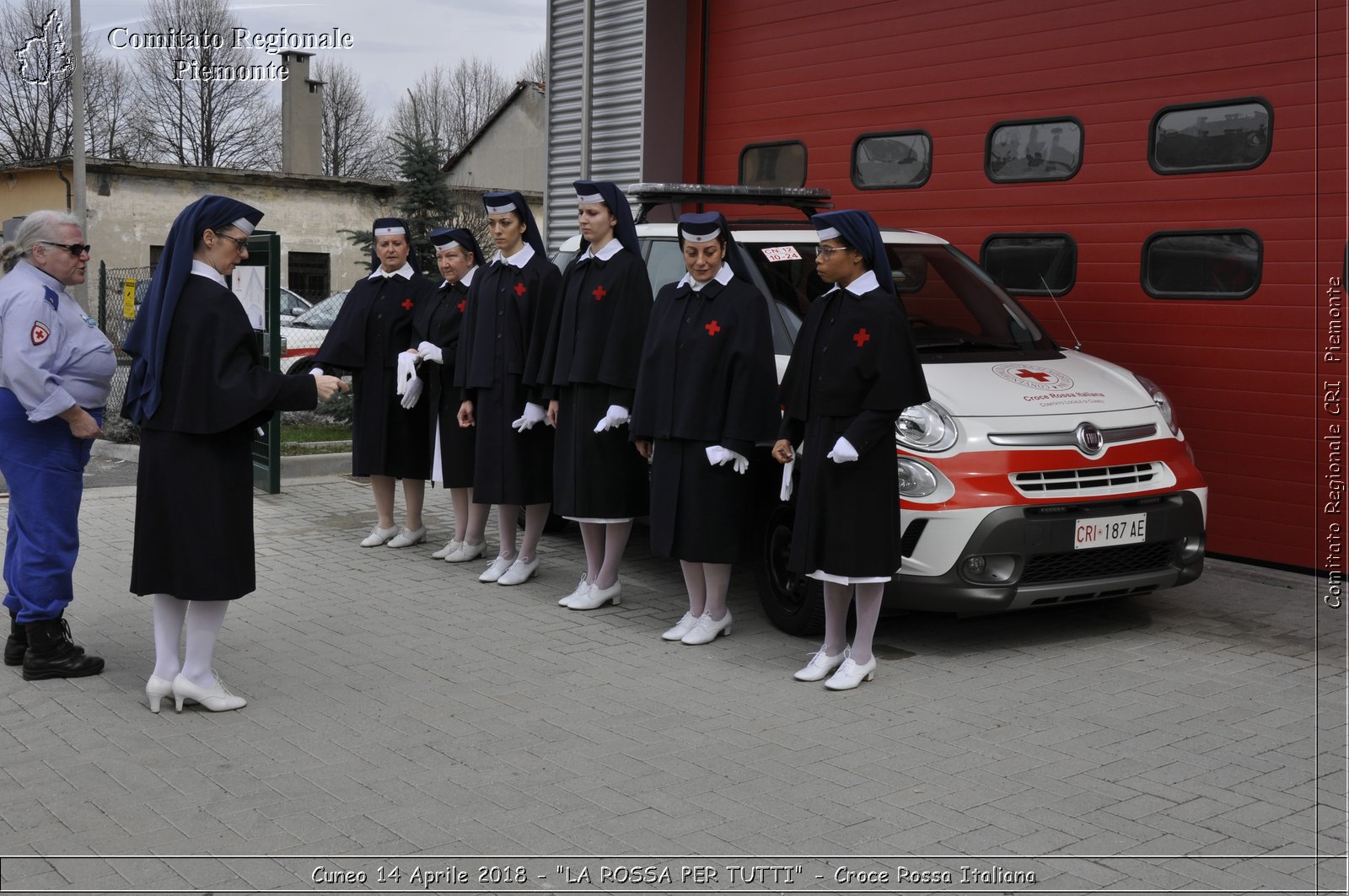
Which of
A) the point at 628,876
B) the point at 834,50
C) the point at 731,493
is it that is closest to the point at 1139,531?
the point at 731,493

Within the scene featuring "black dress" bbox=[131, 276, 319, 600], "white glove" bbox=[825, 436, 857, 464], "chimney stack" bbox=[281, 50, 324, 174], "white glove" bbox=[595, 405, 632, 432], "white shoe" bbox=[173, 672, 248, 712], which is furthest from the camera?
"chimney stack" bbox=[281, 50, 324, 174]

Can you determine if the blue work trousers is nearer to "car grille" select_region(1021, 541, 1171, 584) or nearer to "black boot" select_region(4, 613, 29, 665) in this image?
"black boot" select_region(4, 613, 29, 665)

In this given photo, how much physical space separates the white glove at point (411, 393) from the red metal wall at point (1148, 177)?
3796mm

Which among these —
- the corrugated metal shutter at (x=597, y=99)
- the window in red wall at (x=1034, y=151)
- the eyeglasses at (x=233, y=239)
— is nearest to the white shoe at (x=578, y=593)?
the eyeglasses at (x=233, y=239)

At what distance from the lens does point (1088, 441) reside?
21.9 ft

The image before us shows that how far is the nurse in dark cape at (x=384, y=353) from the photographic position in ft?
29.6

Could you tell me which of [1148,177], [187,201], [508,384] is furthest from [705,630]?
[187,201]

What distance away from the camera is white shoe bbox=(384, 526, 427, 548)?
30.8ft

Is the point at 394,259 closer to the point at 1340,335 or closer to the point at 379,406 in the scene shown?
the point at 379,406

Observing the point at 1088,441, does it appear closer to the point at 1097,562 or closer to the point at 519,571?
the point at 1097,562

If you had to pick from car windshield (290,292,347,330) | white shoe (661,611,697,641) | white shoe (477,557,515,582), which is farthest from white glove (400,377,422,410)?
car windshield (290,292,347,330)

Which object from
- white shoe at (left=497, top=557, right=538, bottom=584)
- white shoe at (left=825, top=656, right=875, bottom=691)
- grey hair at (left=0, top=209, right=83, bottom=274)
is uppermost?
grey hair at (left=0, top=209, right=83, bottom=274)

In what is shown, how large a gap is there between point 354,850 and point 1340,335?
6.16 metres

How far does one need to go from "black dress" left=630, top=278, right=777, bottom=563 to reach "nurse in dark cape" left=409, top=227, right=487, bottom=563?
2003mm
